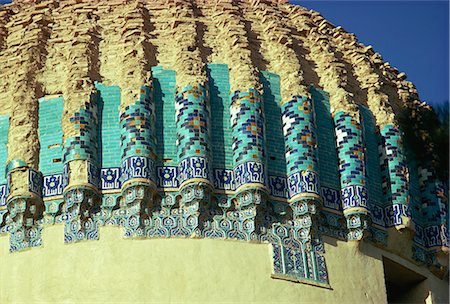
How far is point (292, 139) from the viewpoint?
12953 millimetres

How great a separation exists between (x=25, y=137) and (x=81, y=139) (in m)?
0.59

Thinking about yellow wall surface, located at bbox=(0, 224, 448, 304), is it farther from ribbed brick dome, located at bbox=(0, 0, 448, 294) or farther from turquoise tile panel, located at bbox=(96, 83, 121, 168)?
turquoise tile panel, located at bbox=(96, 83, 121, 168)

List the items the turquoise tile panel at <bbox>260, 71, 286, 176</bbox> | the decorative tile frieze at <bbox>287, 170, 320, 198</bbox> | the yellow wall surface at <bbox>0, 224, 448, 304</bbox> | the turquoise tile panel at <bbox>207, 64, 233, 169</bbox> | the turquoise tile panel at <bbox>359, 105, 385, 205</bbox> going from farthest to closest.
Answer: the turquoise tile panel at <bbox>359, 105, 385, 205</bbox> → the turquoise tile panel at <bbox>260, 71, 286, 176</bbox> → the turquoise tile panel at <bbox>207, 64, 233, 169</bbox> → the decorative tile frieze at <bbox>287, 170, 320, 198</bbox> → the yellow wall surface at <bbox>0, 224, 448, 304</bbox>

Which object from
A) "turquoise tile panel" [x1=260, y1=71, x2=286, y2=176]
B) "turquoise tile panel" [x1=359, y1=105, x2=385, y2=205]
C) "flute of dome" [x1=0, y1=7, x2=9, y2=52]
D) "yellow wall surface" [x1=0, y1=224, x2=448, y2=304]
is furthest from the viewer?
"flute of dome" [x1=0, y1=7, x2=9, y2=52]

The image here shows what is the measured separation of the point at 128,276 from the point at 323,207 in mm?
2031

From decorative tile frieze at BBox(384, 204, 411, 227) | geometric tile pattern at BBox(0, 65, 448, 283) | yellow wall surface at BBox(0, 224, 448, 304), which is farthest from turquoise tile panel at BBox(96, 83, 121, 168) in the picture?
decorative tile frieze at BBox(384, 204, 411, 227)

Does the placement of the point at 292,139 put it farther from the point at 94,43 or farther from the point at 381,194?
the point at 94,43

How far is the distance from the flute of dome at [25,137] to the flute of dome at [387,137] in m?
3.26

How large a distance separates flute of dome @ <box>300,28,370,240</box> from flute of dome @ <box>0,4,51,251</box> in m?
2.88

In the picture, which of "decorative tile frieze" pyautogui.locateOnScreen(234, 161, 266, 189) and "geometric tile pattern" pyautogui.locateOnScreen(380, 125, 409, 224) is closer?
"decorative tile frieze" pyautogui.locateOnScreen(234, 161, 266, 189)

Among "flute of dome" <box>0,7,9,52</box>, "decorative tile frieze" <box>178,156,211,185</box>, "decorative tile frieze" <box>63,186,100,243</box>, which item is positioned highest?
"flute of dome" <box>0,7,9,52</box>

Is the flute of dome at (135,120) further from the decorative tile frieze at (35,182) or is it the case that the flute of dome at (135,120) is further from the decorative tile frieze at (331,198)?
the decorative tile frieze at (331,198)

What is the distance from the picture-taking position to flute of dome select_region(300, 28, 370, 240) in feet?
42.0

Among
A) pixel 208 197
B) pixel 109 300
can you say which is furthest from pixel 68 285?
pixel 208 197
